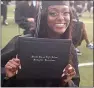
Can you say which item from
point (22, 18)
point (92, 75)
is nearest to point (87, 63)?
point (92, 75)

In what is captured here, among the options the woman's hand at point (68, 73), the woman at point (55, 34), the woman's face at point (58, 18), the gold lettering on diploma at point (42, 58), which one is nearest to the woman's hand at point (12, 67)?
the woman at point (55, 34)

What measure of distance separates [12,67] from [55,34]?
0.47 m

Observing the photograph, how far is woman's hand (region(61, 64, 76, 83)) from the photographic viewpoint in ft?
7.75

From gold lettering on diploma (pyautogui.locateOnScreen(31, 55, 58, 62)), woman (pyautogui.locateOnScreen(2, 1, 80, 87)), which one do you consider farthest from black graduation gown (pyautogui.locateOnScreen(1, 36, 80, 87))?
gold lettering on diploma (pyautogui.locateOnScreen(31, 55, 58, 62))

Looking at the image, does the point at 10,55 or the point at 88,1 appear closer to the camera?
the point at 10,55

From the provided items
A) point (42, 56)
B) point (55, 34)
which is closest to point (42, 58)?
point (42, 56)

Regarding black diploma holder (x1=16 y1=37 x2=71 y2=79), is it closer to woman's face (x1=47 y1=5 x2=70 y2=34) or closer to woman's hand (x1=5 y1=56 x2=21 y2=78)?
woman's hand (x1=5 y1=56 x2=21 y2=78)

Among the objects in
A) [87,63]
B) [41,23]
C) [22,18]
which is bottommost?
[87,63]

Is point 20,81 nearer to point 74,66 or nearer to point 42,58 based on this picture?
point 42,58

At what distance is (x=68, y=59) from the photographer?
7.65 feet

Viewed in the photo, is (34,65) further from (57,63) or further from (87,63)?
(87,63)

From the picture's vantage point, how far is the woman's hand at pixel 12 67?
2.33m

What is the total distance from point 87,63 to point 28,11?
7.70 ft

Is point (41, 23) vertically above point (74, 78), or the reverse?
point (41, 23)
